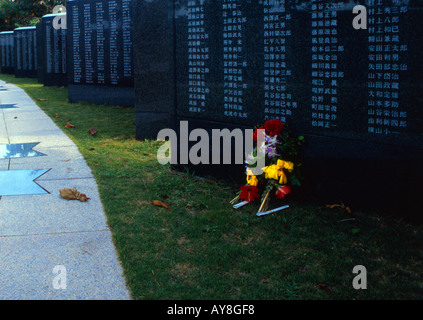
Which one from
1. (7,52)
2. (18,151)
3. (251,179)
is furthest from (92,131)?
(7,52)

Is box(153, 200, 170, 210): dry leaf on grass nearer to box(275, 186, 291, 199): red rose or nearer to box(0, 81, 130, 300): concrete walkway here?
box(0, 81, 130, 300): concrete walkway

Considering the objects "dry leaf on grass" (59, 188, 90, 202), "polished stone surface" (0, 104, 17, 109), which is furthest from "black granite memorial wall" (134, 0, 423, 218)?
"polished stone surface" (0, 104, 17, 109)

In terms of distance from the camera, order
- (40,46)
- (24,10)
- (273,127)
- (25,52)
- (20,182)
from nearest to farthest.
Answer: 1. (273,127)
2. (20,182)
3. (40,46)
4. (25,52)
5. (24,10)

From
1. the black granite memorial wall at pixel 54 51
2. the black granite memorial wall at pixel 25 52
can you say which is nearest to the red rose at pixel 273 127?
Result: the black granite memorial wall at pixel 54 51

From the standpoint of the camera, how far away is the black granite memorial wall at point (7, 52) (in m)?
31.2

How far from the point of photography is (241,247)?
12.9ft

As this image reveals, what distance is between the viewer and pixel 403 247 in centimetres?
386

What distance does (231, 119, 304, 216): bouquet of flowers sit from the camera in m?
4.84

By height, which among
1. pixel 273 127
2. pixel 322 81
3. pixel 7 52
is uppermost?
pixel 7 52

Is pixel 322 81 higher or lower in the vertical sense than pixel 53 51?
lower

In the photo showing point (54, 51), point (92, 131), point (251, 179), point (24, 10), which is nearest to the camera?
point (251, 179)

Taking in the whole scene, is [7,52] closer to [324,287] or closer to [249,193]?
[249,193]

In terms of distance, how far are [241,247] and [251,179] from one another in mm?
1261
